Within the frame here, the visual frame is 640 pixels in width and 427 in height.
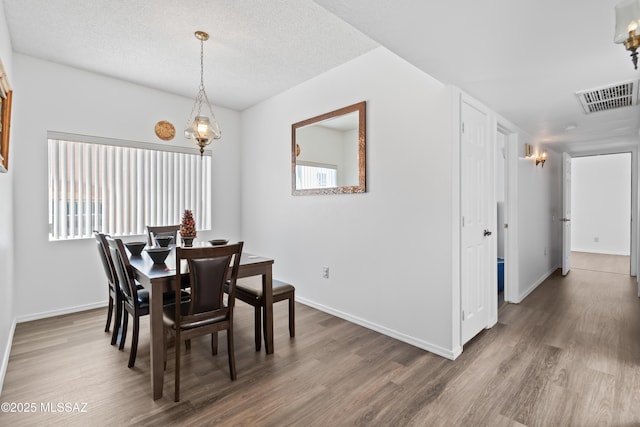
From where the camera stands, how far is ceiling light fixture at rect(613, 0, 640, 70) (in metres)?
1.21

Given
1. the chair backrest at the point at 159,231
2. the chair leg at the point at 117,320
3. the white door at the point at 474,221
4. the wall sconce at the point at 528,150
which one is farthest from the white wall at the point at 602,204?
the chair leg at the point at 117,320

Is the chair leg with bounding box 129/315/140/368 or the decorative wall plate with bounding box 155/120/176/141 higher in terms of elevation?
the decorative wall plate with bounding box 155/120/176/141

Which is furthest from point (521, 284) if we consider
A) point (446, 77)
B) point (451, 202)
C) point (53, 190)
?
point (53, 190)

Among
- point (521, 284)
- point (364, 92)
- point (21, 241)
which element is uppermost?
point (364, 92)

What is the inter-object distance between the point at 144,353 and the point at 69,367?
0.49 m

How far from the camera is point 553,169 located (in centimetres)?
533

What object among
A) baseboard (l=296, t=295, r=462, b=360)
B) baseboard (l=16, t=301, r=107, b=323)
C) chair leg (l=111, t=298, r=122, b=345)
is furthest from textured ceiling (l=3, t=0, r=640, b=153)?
baseboard (l=16, t=301, r=107, b=323)

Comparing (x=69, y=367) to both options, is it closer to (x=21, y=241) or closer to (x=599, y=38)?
(x=21, y=241)

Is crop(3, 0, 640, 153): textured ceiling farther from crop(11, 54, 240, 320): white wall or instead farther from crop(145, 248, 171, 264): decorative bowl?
crop(145, 248, 171, 264): decorative bowl

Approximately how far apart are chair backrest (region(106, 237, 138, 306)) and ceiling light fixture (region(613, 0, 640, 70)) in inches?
114

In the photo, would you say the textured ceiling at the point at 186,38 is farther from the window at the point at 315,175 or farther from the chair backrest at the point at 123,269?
the chair backrest at the point at 123,269

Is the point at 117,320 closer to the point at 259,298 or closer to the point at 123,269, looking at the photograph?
the point at 123,269

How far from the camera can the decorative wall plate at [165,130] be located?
401cm

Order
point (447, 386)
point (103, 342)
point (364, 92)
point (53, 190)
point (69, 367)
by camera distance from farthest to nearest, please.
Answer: point (53, 190), point (364, 92), point (103, 342), point (69, 367), point (447, 386)
